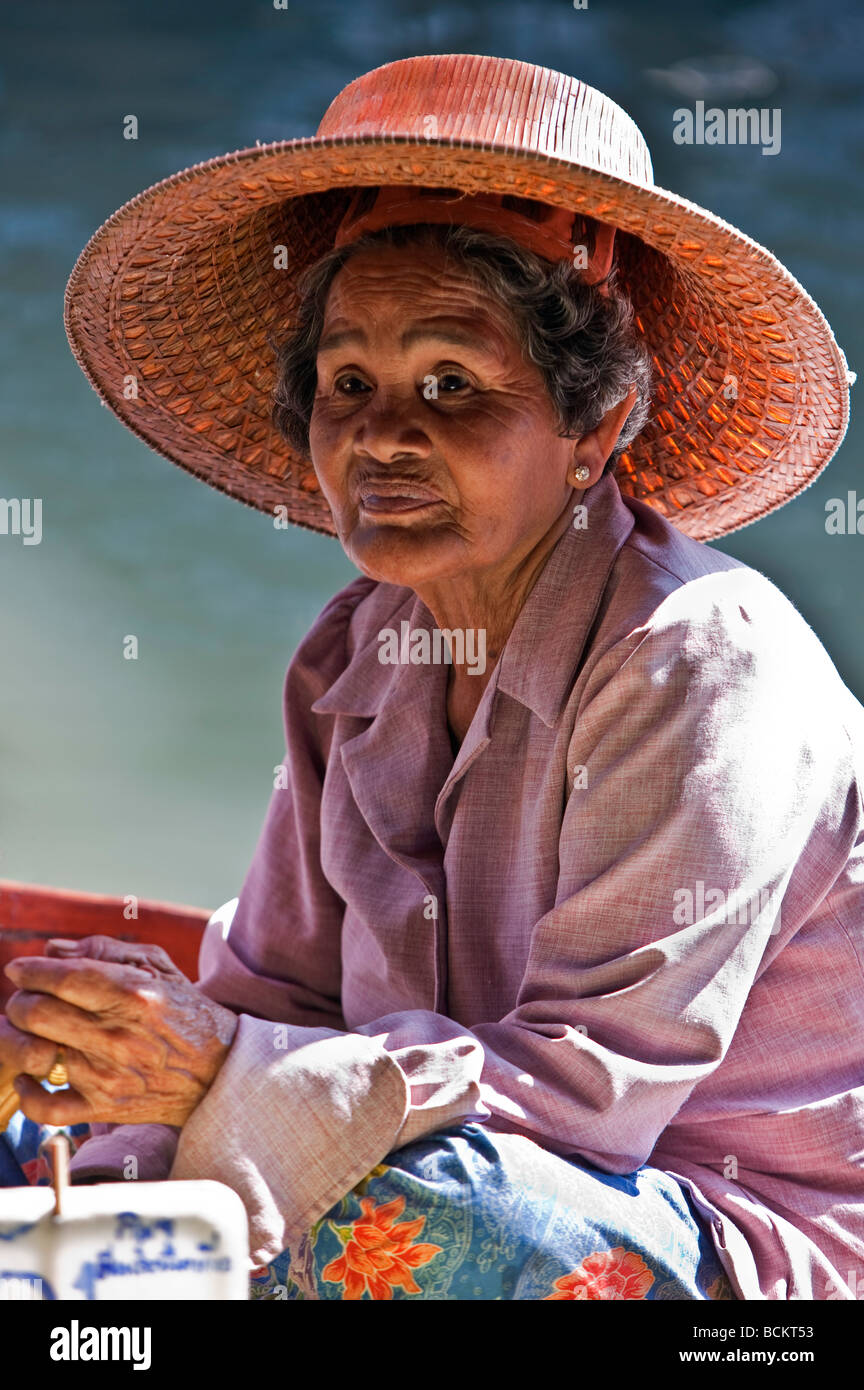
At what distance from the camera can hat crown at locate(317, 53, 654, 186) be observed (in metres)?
1.84

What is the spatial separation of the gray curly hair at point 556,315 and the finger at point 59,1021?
966 mm

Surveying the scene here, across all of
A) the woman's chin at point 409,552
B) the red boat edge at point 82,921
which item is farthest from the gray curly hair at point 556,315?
the red boat edge at point 82,921

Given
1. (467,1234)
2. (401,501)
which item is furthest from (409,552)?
(467,1234)

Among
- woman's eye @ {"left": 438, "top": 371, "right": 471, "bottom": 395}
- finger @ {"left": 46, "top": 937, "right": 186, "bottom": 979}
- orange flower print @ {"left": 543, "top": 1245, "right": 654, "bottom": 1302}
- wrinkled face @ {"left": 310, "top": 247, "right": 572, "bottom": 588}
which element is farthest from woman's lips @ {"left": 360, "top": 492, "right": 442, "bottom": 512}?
orange flower print @ {"left": 543, "top": 1245, "right": 654, "bottom": 1302}

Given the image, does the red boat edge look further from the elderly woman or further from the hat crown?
the hat crown

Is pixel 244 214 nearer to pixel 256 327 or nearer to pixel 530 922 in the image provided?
pixel 256 327

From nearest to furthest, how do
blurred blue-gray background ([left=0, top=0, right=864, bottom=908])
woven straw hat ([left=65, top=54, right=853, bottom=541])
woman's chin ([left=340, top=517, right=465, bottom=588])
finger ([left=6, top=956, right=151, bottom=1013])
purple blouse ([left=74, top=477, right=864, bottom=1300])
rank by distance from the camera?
finger ([left=6, top=956, right=151, bottom=1013]) → purple blouse ([left=74, top=477, right=864, bottom=1300]) → woven straw hat ([left=65, top=54, right=853, bottom=541]) → woman's chin ([left=340, top=517, right=465, bottom=588]) → blurred blue-gray background ([left=0, top=0, right=864, bottom=908])

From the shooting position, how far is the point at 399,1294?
4.83ft

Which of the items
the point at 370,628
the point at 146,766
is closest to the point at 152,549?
the point at 146,766

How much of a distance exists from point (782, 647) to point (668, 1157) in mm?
612

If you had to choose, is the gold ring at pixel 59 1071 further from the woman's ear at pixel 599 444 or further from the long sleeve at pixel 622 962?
the woman's ear at pixel 599 444

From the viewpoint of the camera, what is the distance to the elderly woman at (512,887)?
1474 millimetres

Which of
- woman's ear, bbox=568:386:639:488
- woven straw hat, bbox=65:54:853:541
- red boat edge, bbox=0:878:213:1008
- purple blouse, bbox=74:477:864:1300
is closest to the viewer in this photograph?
purple blouse, bbox=74:477:864:1300

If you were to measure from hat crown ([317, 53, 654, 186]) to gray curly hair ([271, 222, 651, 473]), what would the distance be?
0.12 meters
